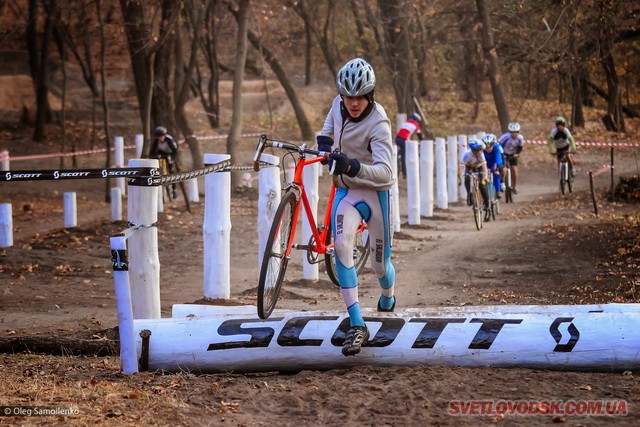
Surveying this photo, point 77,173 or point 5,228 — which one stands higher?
point 77,173

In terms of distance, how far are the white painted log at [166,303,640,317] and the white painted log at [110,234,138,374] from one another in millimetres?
946

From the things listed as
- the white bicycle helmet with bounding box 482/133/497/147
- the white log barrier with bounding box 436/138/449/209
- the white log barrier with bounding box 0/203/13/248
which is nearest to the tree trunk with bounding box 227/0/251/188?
the white log barrier with bounding box 436/138/449/209

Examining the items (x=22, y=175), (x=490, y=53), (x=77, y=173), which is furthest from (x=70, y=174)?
(x=490, y=53)

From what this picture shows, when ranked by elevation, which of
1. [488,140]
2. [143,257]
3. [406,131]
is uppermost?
[406,131]

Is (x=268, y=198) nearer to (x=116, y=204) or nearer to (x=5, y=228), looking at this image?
(x=5, y=228)

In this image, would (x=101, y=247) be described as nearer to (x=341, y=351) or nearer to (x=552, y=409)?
(x=341, y=351)

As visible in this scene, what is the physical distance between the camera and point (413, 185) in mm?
20141

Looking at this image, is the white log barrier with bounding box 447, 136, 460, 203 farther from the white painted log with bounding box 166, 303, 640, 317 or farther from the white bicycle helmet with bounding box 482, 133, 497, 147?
the white painted log with bounding box 166, 303, 640, 317

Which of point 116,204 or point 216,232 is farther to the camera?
point 116,204

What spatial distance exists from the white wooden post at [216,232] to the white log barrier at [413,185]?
9760mm

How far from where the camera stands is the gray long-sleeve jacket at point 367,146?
25.7ft

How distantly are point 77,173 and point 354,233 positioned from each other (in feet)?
8.24

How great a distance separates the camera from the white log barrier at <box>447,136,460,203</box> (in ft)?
82.7

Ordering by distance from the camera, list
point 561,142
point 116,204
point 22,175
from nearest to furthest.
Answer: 1. point 22,175
2. point 116,204
3. point 561,142
